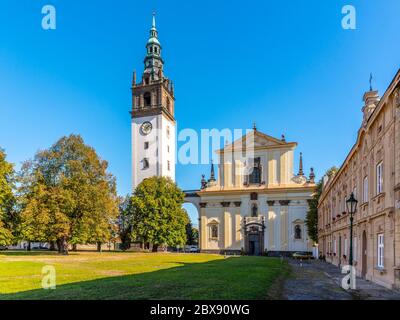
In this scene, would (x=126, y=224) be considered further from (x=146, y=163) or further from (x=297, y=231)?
(x=297, y=231)

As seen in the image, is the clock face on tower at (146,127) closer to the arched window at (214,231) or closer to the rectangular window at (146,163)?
the rectangular window at (146,163)

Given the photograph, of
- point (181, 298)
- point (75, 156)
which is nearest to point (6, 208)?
point (75, 156)

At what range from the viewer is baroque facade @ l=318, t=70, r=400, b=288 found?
39.7ft

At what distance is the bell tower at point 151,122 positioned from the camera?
60.7 meters

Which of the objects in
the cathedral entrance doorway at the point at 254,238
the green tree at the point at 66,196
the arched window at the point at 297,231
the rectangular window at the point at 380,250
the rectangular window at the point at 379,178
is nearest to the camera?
the rectangular window at the point at 380,250

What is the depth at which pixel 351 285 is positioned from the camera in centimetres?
1355

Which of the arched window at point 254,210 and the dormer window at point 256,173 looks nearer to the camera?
A: the arched window at point 254,210

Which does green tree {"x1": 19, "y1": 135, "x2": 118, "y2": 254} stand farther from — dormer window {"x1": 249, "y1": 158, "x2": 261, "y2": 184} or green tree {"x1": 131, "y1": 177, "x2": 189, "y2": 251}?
dormer window {"x1": 249, "y1": 158, "x2": 261, "y2": 184}

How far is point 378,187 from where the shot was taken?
1488 cm

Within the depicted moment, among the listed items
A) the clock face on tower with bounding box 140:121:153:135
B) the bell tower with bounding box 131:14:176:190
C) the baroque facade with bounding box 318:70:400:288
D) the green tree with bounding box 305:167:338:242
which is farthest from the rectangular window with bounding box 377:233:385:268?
the clock face on tower with bounding box 140:121:153:135

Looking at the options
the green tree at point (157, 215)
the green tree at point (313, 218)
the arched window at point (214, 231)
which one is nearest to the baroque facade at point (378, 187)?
the green tree at point (313, 218)

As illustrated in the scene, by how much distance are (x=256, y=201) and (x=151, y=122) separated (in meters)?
24.6

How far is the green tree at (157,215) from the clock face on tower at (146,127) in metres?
12.7
